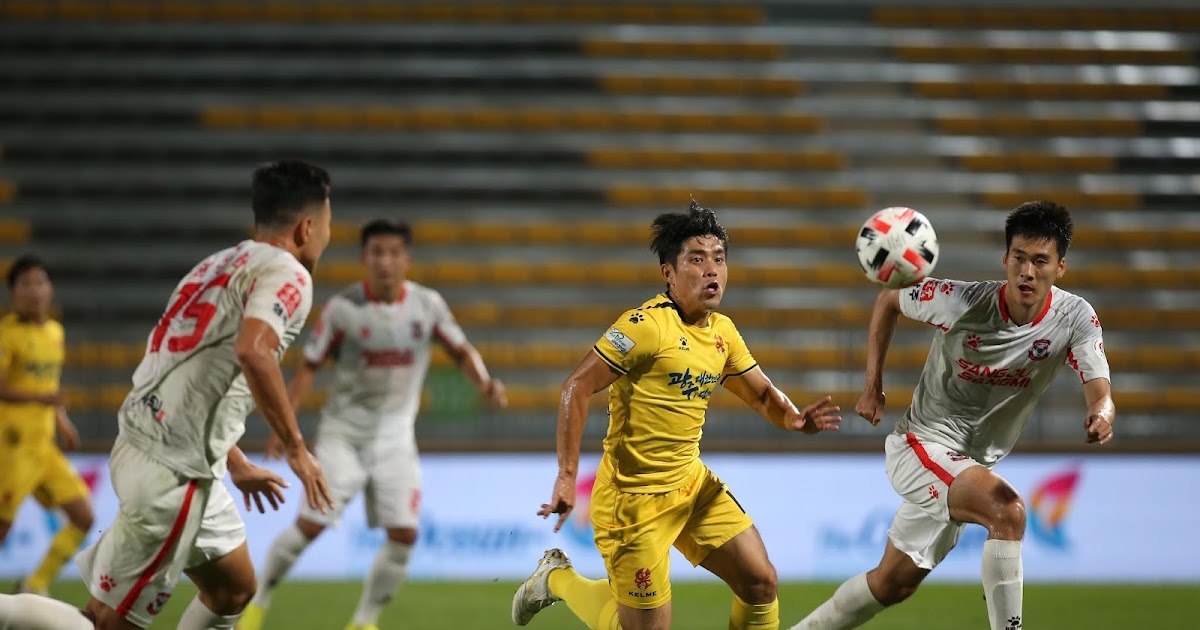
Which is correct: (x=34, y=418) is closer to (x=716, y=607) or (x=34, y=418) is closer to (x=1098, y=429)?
(x=716, y=607)

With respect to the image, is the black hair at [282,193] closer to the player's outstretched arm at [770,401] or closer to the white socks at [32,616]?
the white socks at [32,616]

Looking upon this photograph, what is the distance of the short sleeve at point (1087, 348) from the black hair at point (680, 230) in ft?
4.96

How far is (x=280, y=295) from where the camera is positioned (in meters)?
4.01

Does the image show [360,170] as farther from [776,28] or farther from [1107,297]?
[1107,297]

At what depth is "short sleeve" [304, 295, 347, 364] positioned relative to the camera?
726 cm

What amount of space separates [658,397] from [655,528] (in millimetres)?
514

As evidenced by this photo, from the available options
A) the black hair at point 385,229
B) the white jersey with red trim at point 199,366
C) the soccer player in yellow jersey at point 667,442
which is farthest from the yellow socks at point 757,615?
the black hair at point 385,229

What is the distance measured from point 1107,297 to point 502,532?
8.94 meters

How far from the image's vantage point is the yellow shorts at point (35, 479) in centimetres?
824

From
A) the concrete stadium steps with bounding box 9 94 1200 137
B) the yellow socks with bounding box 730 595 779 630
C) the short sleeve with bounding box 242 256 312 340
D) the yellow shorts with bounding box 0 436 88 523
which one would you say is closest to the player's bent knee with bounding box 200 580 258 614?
the short sleeve with bounding box 242 256 312 340

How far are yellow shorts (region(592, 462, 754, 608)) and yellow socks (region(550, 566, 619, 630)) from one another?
0.57 feet

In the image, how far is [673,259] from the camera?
488 cm

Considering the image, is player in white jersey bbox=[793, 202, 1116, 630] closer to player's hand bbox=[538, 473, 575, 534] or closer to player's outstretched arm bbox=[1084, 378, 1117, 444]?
player's outstretched arm bbox=[1084, 378, 1117, 444]

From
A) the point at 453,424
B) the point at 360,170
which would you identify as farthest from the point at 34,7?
the point at 453,424
